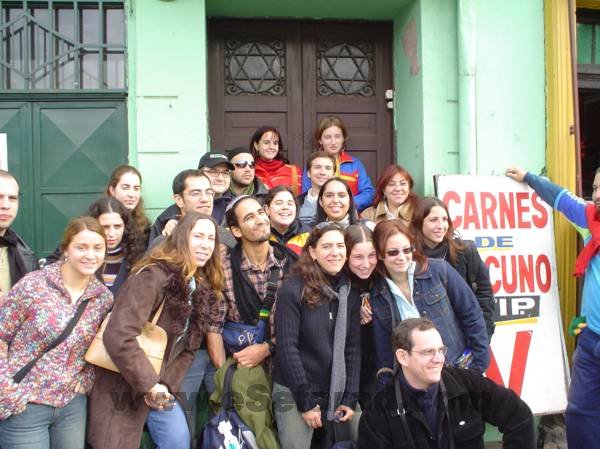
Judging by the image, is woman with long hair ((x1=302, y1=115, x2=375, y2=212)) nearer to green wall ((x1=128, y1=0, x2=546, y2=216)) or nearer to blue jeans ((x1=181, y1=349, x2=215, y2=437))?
green wall ((x1=128, y1=0, x2=546, y2=216))

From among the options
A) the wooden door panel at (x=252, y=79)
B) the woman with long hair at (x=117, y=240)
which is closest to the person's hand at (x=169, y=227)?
the woman with long hair at (x=117, y=240)

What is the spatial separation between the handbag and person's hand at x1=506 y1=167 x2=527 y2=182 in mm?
3167

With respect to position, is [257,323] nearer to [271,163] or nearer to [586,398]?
[271,163]

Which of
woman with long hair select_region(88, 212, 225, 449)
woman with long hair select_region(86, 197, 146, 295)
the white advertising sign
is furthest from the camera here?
the white advertising sign

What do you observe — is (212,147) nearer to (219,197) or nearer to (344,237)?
(219,197)

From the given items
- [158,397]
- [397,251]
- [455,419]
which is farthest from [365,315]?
[158,397]

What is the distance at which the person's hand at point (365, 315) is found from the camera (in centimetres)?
349

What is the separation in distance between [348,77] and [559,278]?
8.50ft

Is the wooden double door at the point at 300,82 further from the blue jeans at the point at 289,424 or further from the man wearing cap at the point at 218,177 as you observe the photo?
the blue jeans at the point at 289,424

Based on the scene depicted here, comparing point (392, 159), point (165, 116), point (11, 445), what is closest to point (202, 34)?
point (165, 116)

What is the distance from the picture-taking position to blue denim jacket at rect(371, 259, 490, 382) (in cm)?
345

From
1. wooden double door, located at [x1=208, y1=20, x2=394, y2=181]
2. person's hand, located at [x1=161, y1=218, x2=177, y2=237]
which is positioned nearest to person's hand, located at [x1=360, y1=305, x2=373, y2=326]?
person's hand, located at [x1=161, y1=218, x2=177, y2=237]

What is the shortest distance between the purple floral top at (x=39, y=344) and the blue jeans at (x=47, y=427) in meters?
A: 0.05

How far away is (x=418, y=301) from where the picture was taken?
3.45 metres
